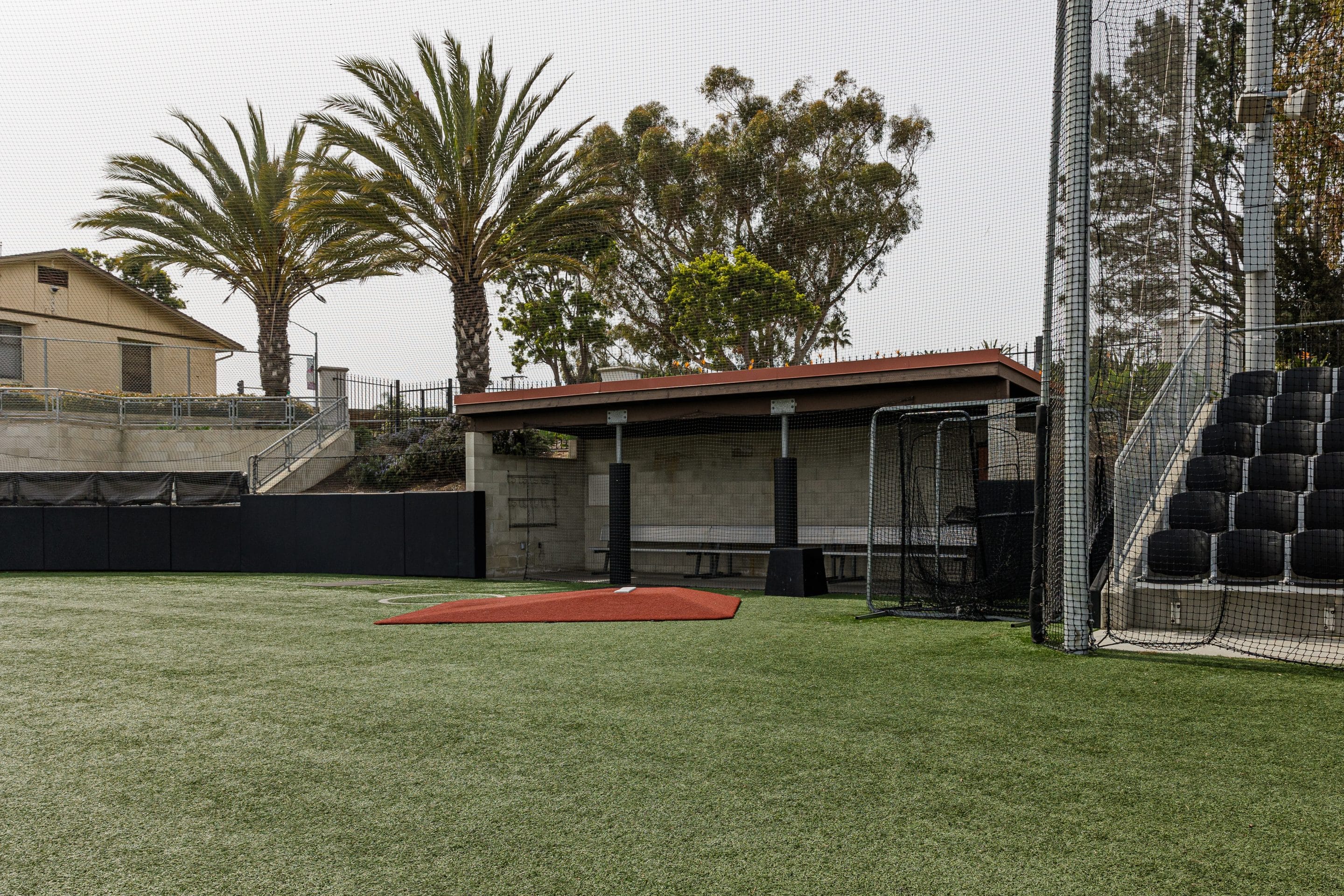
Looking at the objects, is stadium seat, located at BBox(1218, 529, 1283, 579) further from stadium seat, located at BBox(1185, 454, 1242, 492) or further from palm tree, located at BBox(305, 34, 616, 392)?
palm tree, located at BBox(305, 34, 616, 392)

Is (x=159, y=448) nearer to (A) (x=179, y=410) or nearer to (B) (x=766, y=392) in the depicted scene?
(A) (x=179, y=410)

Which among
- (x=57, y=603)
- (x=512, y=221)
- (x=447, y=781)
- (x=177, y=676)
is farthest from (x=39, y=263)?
(x=447, y=781)

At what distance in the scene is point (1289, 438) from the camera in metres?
9.07

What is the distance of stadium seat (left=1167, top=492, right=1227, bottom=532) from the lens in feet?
26.5

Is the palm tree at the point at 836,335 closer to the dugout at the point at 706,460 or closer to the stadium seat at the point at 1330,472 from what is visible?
the dugout at the point at 706,460

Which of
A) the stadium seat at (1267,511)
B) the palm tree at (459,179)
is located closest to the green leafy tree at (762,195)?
the palm tree at (459,179)

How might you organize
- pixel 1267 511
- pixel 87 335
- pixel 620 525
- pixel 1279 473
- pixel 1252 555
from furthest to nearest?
pixel 87 335 < pixel 620 525 < pixel 1279 473 < pixel 1267 511 < pixel 1252 555

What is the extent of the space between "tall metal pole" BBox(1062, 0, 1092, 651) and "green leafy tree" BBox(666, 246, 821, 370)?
18.7 meters

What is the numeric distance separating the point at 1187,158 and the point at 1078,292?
337cm

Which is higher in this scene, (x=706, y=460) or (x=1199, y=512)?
(x=706, y=460)

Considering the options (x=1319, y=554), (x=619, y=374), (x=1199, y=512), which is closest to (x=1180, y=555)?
(x=1199, y=512)

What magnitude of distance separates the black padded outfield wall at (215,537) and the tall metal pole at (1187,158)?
10867mm

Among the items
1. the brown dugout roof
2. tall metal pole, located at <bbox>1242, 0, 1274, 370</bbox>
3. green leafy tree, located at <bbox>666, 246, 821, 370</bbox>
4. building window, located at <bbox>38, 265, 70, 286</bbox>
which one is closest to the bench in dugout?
the brown dugout roof

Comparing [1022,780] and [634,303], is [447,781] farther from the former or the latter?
[634,303]
